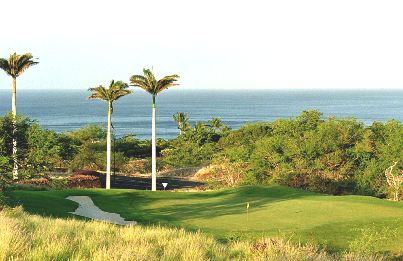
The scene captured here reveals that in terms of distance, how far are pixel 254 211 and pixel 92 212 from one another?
26.9ft

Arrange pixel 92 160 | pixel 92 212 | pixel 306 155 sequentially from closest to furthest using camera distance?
pixel 92 212, pixel 306 155, pixel 92 160

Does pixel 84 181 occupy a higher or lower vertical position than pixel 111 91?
lower

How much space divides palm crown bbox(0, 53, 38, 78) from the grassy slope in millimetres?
20150

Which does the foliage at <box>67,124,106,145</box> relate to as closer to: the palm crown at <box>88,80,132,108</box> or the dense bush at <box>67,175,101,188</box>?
the dense bush at <box>67,175,101,188</box>

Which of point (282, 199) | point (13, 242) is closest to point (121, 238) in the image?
point (13, 242)

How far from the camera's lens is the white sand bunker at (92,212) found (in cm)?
2350

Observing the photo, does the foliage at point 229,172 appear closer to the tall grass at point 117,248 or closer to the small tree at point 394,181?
the small tree at point 394,181

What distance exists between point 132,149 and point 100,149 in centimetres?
666

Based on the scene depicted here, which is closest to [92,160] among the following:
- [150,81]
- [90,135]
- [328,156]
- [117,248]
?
[90,135]

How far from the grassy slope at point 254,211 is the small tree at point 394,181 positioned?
11.5 meters

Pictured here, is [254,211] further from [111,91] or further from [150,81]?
[111,91]

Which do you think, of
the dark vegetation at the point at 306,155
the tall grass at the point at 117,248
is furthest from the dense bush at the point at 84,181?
the tall grass at the point at 117,248

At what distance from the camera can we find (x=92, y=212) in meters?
26.2

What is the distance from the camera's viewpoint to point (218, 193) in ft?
107
